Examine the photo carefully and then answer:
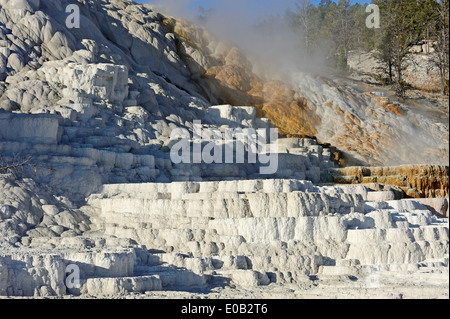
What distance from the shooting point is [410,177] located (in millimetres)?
29266

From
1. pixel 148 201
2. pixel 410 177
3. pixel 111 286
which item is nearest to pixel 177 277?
pixel 111 286

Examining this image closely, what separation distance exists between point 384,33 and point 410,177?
23665 mm

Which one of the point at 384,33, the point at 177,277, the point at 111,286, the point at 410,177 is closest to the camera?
the point at 111,286

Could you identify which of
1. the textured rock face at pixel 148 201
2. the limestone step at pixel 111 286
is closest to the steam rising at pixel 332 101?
the textured rock face at pixel 148 201

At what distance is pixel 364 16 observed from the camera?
206 feet

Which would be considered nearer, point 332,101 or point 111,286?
point 111,286

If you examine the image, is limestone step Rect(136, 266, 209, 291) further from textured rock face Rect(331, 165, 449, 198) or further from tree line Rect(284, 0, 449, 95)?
tree line Rect(284, 0, 449, 95)

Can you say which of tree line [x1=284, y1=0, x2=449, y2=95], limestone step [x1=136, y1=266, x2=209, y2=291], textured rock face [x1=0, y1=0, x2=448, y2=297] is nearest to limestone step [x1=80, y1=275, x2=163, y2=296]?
textured rock face [x1=0, y1=0, x2=448, y2=297]

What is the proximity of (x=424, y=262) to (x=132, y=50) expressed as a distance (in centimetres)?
2119

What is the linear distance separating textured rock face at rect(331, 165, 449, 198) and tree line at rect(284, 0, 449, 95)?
12110 mm

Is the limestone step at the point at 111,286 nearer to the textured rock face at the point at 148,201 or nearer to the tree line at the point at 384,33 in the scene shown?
the textured rock face at the point at 148,201

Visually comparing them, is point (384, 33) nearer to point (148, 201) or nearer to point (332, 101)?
point (332, 101)
